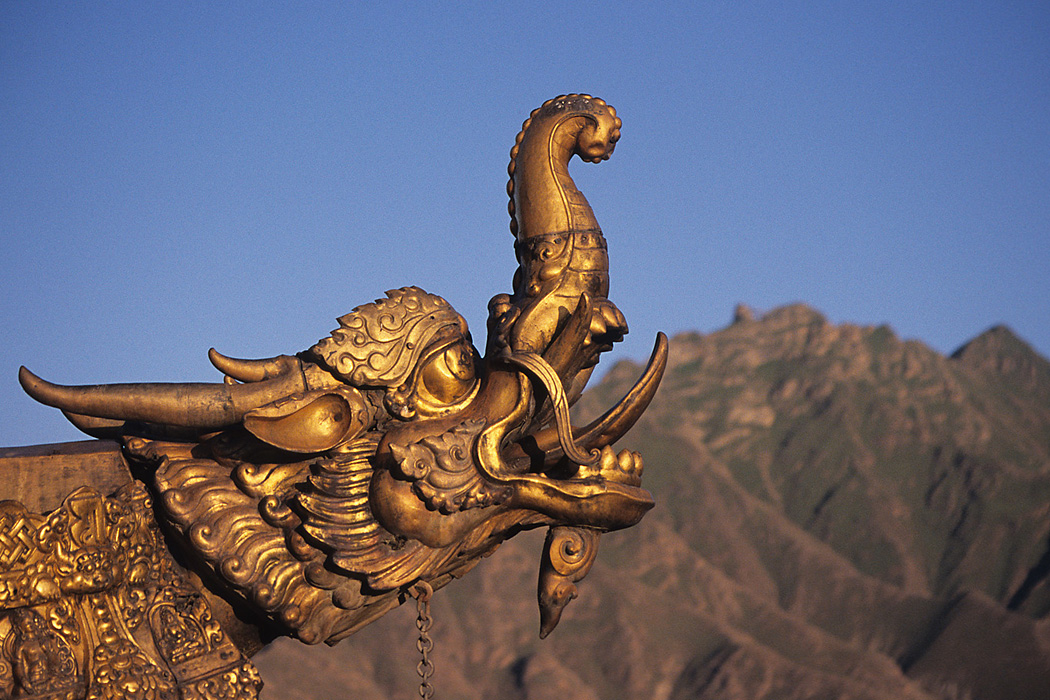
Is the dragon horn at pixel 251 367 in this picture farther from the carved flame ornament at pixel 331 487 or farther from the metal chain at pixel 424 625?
the metal chain at pixel 424 625

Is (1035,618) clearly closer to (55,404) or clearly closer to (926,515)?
(926,515)

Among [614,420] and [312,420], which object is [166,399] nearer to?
[312,420]

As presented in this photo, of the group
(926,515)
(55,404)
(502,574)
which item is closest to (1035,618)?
(926,515)

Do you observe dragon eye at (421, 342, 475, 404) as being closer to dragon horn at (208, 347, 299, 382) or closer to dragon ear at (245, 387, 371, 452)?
dragon ear at (245, 387, 371, 452)

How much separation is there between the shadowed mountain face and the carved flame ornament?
597cm

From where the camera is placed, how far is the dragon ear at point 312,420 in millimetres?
2854

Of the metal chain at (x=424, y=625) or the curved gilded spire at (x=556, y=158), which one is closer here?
the metal chain at (x=424, y=625)

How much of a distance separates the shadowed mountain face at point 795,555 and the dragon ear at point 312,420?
20.3 feet

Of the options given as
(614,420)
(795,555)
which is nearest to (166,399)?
(614,420)

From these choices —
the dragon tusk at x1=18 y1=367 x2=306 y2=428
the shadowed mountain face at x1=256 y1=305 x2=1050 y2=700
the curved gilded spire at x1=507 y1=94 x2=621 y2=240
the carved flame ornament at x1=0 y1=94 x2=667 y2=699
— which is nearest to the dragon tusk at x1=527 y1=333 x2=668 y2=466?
the carved flame ornament at x1=0 y1=94 x2=667 y2=699

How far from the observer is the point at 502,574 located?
425 inches

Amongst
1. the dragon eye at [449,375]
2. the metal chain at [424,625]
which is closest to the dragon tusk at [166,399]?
the dragon eye at [449,375]

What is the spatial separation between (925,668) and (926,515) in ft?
8.55

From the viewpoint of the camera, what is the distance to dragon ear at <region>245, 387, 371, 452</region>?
285 centimetres
